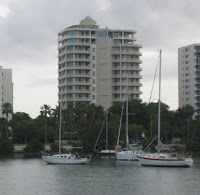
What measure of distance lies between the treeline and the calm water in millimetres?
37289

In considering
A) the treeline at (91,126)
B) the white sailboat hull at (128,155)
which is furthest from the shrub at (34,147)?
the white sailboat hull at (128,155)

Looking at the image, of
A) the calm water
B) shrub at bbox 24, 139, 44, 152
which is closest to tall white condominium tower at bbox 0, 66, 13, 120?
shrub at bbox 24, 139, 44, 152

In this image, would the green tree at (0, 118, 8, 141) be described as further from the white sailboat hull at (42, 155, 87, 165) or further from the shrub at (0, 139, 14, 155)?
the white sailboat hull at (42, 155, 87, 165)

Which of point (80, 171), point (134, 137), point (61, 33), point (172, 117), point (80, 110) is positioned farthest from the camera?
point (61, 33)

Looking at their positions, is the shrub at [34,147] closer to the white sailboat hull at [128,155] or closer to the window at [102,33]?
the white sailboat hull at [128,155]

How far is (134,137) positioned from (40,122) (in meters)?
30.2

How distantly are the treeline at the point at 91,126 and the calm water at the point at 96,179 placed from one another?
37289 millimetres

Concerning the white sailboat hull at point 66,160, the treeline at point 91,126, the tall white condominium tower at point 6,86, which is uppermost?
the tall white condominium tower at point 6,86

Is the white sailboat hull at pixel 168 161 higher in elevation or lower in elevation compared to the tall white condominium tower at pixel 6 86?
lower

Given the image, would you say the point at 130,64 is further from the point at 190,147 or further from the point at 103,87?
the point at 190,147

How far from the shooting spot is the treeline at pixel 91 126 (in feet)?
443

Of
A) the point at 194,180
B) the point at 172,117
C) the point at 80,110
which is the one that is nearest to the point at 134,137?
the point at 80,110

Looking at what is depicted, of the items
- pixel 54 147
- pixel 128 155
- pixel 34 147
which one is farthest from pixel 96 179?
pixel 34 147

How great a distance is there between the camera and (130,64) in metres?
197
